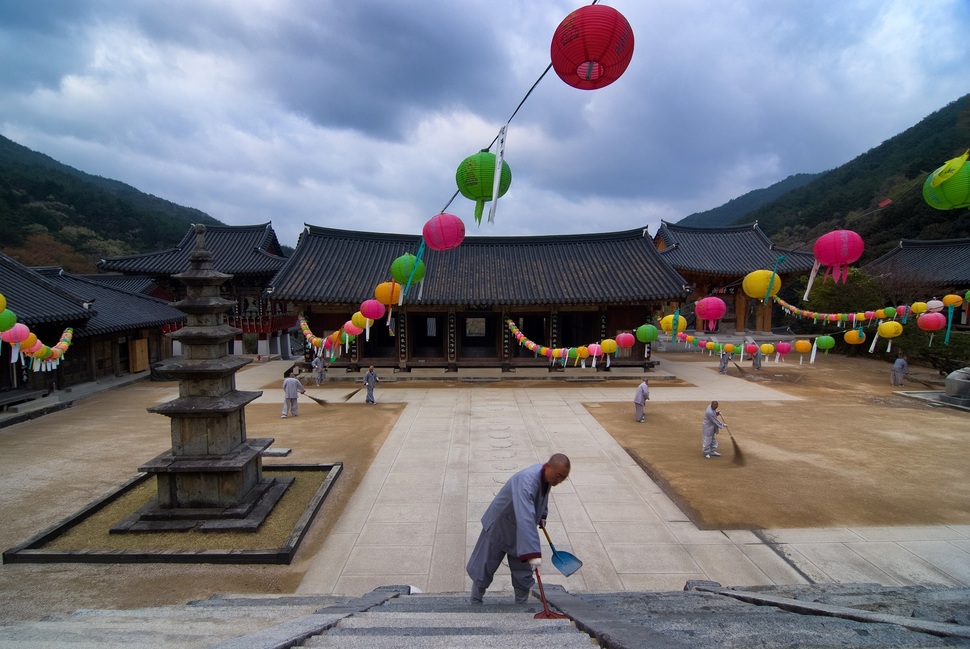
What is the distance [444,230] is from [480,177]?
269 centimetres

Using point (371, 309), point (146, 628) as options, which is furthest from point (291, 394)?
point (146, 628)

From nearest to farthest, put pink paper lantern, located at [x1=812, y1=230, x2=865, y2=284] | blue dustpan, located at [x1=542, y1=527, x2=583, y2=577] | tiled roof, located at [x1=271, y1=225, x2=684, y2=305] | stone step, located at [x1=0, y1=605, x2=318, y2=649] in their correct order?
stone step, located at [x1=0, y1=605, x2=318, y2=649] < blue dustpan, located at [x1=542, y1=527, x2=583, y2=577] < pink paper lantern, located at [x1=812, y1=230, x2=865, y2=284] < tiled roof, located at [x1=271, y1=225, x2=684, y2=305]

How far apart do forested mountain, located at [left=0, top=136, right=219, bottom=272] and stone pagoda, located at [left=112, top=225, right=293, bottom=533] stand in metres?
47.3

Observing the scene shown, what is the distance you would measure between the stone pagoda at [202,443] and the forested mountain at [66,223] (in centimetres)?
4730

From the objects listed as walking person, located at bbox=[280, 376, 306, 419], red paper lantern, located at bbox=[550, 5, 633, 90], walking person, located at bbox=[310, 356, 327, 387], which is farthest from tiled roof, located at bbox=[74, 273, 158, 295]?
red paper lantern, located at bbox=[550, 5, 633, 90]

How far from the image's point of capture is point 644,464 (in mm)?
10023

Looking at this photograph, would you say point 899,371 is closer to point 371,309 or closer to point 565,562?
point 371,309

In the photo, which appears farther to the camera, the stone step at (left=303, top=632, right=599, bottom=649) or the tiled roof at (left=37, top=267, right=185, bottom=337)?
the tiled roof at (left=37, top=267, right=185, bottom=337)

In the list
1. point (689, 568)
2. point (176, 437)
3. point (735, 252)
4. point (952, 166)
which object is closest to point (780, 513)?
point (689, 568)

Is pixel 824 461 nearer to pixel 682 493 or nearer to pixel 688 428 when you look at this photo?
pixel 688 428

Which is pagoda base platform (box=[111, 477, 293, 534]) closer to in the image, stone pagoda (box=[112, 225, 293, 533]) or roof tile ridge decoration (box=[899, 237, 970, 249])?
stone pagoda (box=[112, 225, 293, 533])

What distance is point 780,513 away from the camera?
307 inches

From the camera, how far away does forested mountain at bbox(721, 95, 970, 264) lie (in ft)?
132

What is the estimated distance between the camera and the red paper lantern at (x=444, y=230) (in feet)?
34.8
